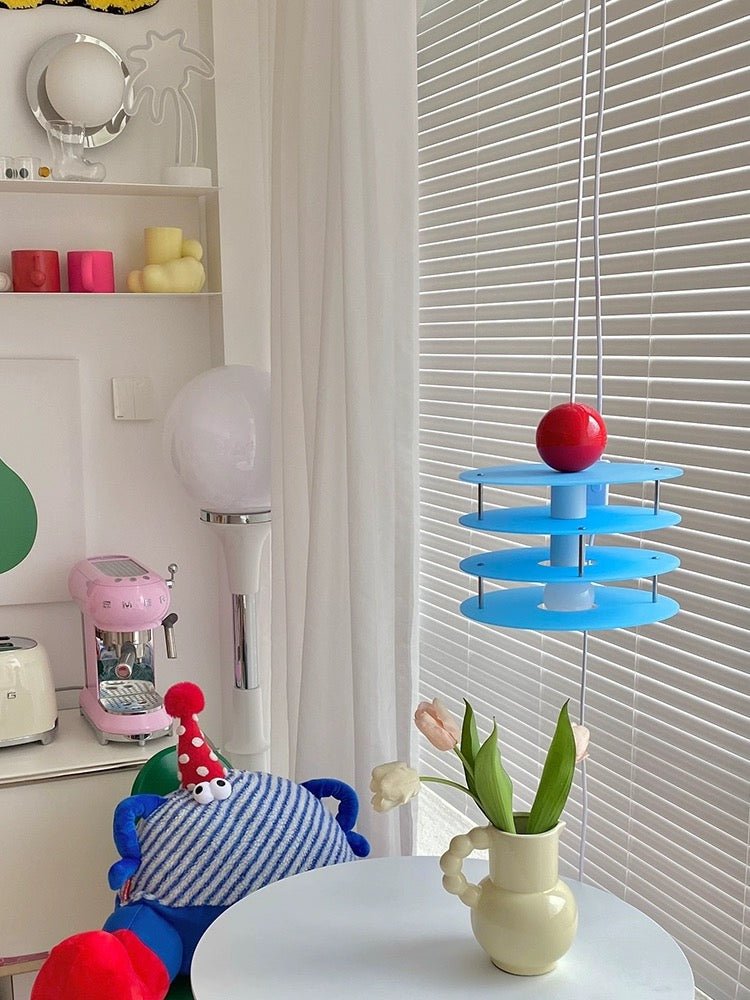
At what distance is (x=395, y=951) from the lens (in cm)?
125

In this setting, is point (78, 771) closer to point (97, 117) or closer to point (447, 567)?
point (447, 567)

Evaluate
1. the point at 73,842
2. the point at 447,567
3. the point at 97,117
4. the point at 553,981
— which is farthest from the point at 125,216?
the point at 553,981

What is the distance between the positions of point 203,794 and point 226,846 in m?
0.08

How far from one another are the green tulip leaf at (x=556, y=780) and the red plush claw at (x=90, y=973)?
50cm

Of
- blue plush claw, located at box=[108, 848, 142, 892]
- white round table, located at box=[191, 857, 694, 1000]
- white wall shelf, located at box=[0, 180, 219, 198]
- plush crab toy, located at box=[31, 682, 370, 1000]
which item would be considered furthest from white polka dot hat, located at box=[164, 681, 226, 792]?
white wall shelf, located at box=[0, 180, 219, 198]

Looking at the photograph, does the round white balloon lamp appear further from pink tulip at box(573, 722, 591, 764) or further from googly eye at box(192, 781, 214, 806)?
pink tulip at box(573, 722, 591, 764)

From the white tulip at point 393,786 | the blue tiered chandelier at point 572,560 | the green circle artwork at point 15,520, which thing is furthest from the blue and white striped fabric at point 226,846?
the green circle artwork at point 15,520

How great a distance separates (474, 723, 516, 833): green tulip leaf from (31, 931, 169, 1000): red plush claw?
47 centimetres

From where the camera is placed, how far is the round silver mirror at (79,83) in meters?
2.29

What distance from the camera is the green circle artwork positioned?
249 centimetres

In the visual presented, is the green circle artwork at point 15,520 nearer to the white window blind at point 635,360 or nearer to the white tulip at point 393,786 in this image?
the white window blind at point 635,360

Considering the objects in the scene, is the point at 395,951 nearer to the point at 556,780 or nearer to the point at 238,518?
the point at 556,780

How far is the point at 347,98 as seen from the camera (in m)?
1.72

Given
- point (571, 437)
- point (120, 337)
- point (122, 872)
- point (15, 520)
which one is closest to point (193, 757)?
point (122, 872)
